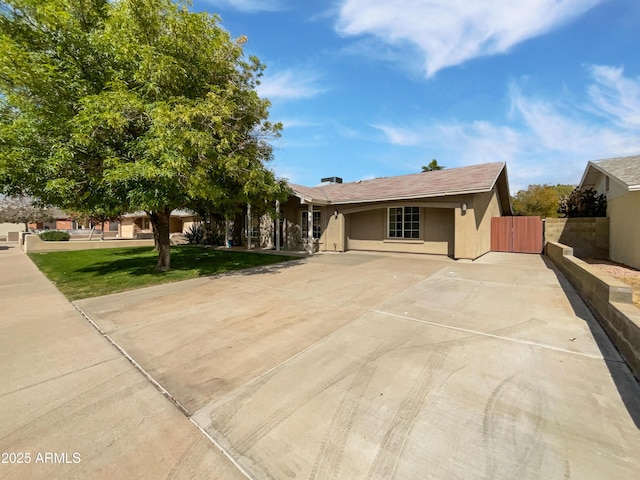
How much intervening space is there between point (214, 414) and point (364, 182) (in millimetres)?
17742

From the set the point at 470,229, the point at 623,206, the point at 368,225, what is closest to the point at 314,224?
the point at 368,225

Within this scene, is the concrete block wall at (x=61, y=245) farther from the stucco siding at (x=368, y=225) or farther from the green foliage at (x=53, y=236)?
the stucco siding at (x=368, y=225)

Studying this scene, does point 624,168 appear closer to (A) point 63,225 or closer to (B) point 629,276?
(B) point 629,276

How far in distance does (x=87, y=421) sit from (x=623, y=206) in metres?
16.4

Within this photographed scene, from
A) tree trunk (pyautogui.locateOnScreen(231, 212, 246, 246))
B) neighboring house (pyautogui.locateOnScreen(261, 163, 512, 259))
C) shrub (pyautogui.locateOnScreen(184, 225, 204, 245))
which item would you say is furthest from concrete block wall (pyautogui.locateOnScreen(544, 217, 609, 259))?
shrub (pyautogui.locateOnScreen(184, 225, 204, 245))

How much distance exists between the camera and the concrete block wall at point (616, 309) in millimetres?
3354

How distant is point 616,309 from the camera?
3.97 m

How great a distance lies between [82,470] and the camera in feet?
6.72

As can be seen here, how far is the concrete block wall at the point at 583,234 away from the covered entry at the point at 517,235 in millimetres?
504

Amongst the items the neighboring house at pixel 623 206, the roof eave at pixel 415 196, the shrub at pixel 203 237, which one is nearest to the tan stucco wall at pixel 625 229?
the neighboring house at pixel 623 206

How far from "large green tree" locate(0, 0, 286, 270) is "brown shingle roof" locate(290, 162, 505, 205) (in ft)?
23.9

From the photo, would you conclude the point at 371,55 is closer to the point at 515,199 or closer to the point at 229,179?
the point at 229,179

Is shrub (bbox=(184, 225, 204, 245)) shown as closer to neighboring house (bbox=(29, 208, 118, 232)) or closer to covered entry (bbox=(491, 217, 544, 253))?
covered entry (bbox=(491, 217, 544, 253))

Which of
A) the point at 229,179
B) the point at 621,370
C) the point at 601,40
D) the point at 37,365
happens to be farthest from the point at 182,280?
the point at 601,40
